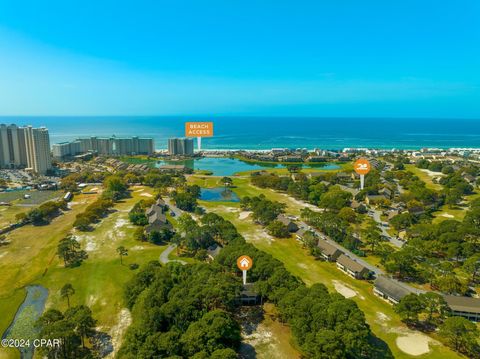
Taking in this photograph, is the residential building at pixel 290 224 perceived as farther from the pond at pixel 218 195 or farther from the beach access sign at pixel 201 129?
the beach access sign at pixel 201 129

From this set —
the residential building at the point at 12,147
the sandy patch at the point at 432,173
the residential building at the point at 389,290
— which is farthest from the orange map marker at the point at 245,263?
the residential building at the point at 12,147

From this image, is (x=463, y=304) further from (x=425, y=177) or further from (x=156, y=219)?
(x=425, y=177)

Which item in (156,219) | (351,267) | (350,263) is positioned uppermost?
(156,219)

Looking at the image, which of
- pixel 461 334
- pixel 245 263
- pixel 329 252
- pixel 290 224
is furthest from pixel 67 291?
pixel 461 334

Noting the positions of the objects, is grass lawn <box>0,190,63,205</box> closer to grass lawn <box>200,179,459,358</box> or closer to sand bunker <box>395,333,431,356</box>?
grass lawn <box>200,179,459,358</box>

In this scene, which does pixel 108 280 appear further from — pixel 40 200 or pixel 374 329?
pixel 40 200

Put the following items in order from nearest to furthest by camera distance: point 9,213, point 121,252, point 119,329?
→ 1. point 119,329
2. point 121,252
3. point 9,213

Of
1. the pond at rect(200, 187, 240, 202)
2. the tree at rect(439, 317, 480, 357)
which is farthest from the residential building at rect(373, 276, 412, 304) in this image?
the pond at rect(200, 187, 240, 202)
